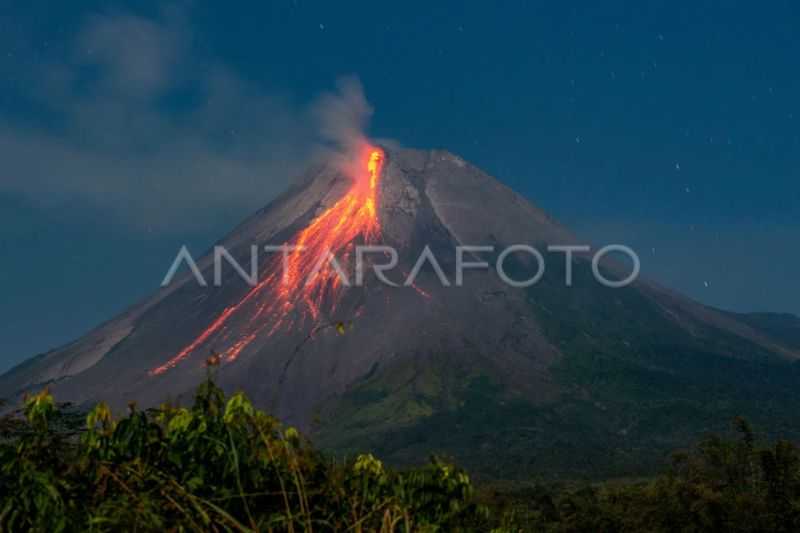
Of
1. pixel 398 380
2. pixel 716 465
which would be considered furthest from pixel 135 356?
pixel 716 465

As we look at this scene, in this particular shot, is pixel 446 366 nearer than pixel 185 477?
No

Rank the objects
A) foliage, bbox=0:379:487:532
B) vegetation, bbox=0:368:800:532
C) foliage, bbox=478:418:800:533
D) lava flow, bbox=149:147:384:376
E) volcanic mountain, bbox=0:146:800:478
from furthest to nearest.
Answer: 1. lava flow, bbox=149:147:384:376
2. volcanic mountain, bbox=0:146:800:478
3. foliage, bbox=478:418:800:533
4. foliage, bbox=0:379:487:532
5. vegetation, bbox=0:368:800:532

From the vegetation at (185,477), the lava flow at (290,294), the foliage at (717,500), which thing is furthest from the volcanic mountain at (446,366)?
the vegetation at (185,477)

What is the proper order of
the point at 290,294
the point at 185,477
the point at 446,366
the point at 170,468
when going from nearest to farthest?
the point at 185,477, the point at 170,468, the point at 446,366, the point at 290,294

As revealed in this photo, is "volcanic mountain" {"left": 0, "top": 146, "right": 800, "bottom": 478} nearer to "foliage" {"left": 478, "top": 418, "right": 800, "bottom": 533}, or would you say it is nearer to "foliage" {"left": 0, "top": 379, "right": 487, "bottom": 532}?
"foliage" {"left": 478, "top": 418, "right": 800, "bottom": 533}

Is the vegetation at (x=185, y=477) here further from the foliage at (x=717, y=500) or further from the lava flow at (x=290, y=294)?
the lava flow at (x=290, y=294)

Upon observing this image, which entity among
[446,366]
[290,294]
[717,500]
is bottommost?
[717,500]

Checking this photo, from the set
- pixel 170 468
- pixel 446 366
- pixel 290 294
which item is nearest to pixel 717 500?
pixel 170 468

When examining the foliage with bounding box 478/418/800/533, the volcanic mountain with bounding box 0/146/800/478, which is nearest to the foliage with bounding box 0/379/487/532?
the foliage with bounding box 478/418/800/533

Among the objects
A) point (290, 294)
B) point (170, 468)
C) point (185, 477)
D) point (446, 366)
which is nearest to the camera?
point (185, 477)

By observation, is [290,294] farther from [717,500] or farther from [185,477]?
[185,477]

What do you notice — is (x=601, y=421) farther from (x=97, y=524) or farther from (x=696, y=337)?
(x=97, y=524)
